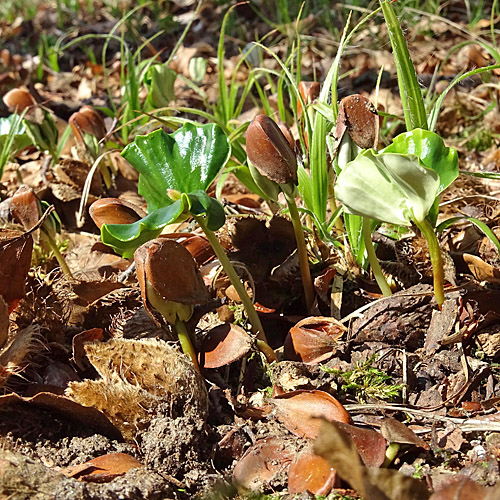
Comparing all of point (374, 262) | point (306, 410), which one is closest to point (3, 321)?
point (306, 410)

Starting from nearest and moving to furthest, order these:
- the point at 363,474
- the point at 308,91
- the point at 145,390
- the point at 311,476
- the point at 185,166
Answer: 1. the point at 363,474
2. the point at 311,476
3. the point at 145,390
4. the point at 185,166
5. the point at 308,91

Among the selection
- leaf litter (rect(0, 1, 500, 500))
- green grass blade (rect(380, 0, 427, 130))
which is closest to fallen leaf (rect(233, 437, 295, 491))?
leaf litter (rect(0, 1, 500, 500))

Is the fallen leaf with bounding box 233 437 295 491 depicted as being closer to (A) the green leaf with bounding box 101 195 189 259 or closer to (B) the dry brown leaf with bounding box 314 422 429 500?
(B) the dry brown leaf with bounding box 314 422 429 500

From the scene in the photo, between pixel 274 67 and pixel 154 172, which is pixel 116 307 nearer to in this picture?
pixel 154 172

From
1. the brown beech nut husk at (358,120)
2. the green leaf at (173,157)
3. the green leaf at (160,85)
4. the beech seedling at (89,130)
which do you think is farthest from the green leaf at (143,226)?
the green leaf at (160,85)

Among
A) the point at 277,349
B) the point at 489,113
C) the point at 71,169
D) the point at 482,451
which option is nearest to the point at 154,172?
the point at 277,349

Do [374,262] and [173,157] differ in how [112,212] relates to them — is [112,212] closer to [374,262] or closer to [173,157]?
[173,157]
